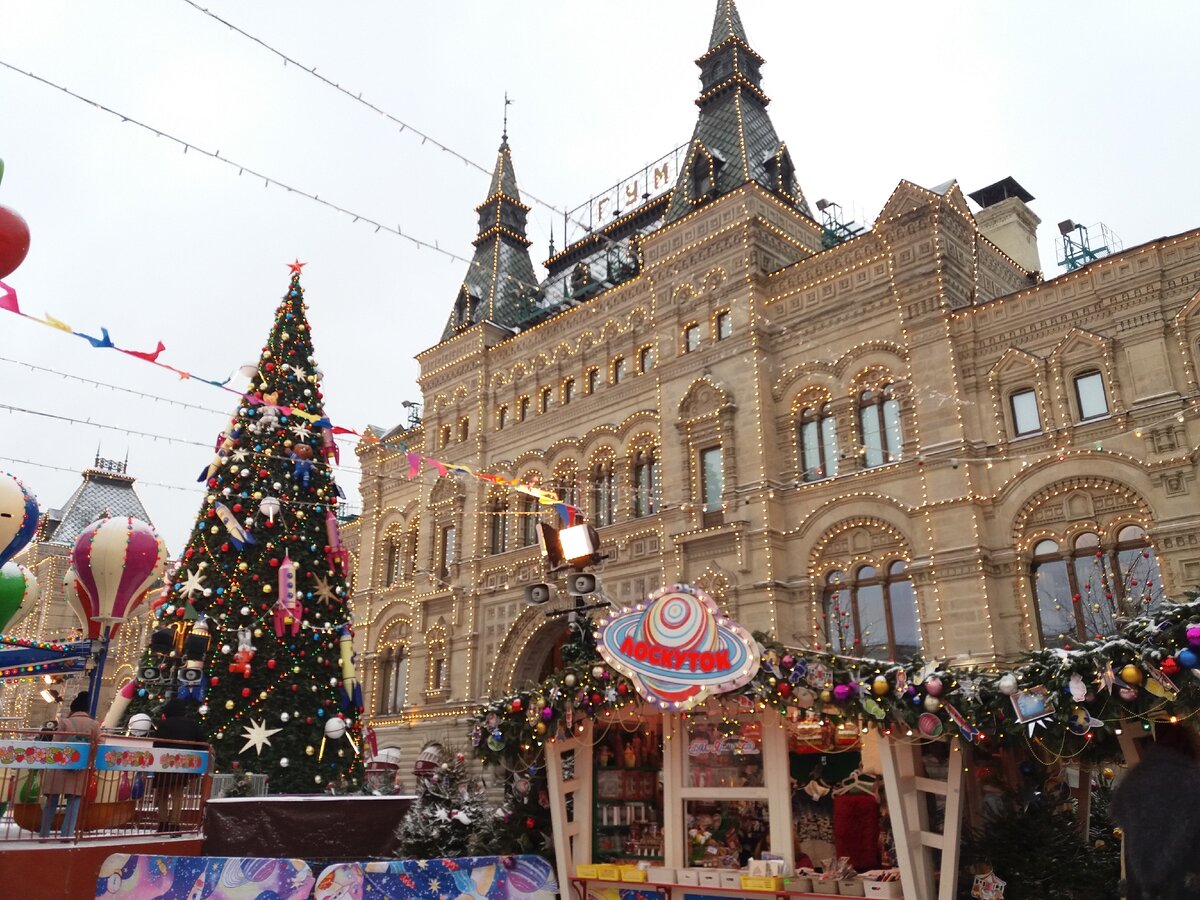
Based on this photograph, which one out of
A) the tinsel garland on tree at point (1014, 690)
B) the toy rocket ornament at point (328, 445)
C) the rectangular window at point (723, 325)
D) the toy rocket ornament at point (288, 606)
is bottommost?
the tinsel garland on tree at point (1014, 690)

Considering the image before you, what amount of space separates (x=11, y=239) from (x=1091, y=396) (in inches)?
664

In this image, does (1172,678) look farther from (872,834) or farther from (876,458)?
(876,458)

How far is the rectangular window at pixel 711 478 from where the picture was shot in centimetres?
2130

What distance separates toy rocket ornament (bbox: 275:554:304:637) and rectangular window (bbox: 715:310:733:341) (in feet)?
37.4

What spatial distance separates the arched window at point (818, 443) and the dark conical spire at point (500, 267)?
1318 cm

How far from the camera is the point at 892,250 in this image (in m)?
19.5

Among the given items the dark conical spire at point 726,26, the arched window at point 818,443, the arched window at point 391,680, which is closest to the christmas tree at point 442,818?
the arched window at point 818,443

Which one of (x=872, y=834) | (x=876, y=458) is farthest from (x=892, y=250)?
(x=872, y=834)

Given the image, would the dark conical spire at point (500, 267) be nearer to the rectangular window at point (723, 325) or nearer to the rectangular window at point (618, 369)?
the rectangular window at point (618, 369)

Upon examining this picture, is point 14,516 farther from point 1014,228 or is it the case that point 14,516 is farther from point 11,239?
point 1014,228

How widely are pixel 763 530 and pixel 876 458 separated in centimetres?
282

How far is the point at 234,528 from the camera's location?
53.8 ft

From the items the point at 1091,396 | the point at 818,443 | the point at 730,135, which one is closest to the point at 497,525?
the point at 818,443

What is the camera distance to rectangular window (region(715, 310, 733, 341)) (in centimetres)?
2198
